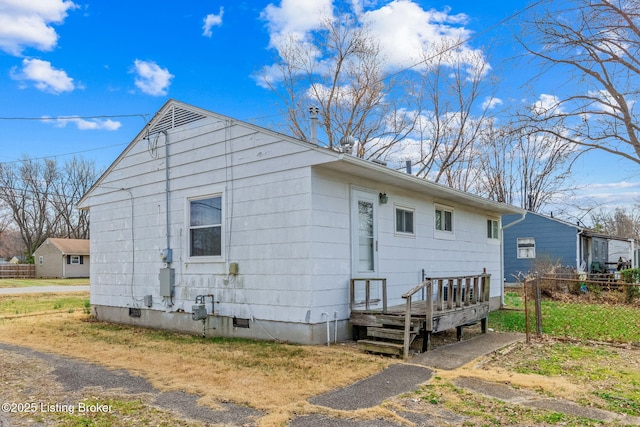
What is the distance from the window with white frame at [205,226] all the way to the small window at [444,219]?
5173mm

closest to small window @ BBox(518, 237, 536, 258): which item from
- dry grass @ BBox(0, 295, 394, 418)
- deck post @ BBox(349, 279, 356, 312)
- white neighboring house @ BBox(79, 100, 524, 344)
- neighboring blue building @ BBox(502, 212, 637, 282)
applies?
neighboring blue building @ BBox(502, 212, 637, 282)

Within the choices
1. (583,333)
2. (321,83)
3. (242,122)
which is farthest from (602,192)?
(242,122)

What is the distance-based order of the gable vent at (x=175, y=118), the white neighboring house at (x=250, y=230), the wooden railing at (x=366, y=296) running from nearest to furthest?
the white neighboring house at (x=250, y=230), the wooden railing at (x=366, y=296), the gable vent at (x=175, y=118)

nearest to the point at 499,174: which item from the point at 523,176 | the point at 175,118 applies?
the point at 523,176

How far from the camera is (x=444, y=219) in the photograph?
36.2 ft

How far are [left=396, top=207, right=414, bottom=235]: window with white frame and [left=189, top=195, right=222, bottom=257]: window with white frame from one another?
11.6 feet

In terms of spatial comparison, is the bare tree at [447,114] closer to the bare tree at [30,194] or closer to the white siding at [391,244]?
the white siding at [391,244]

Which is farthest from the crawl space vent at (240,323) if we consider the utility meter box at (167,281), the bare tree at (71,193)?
the bare tree at (71,193)

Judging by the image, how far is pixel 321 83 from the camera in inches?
866

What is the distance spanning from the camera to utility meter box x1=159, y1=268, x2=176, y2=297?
359 inches

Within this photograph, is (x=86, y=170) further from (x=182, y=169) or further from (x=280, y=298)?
(x=280, y=298)

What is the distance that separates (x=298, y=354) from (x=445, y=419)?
9.48ft

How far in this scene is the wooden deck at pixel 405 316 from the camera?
263 inches

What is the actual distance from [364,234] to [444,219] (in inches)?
139
